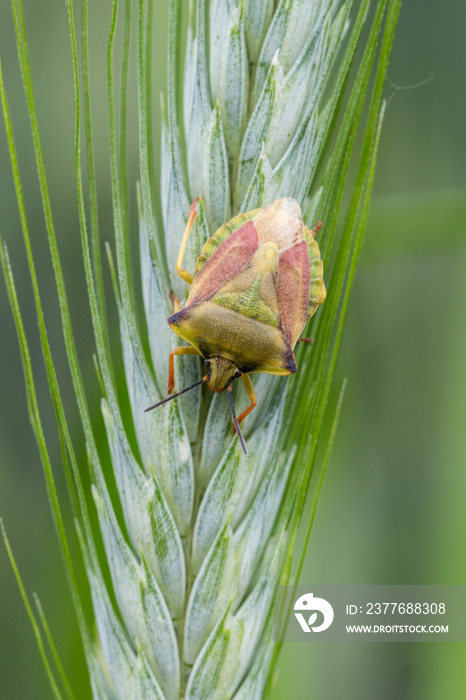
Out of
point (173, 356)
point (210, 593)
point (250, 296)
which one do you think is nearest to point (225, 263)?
point (250, 296)

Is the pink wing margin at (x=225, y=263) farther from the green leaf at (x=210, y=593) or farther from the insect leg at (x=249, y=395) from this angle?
the green leaf at (x=210, y=593)

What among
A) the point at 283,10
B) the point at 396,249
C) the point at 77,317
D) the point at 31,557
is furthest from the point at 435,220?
the point at 31,557

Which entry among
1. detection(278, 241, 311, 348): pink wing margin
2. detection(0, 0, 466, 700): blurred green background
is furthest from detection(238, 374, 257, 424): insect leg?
detection(0, 0, 466, 700): blurred green background

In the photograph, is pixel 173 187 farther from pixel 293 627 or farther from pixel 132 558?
pixel 293 627

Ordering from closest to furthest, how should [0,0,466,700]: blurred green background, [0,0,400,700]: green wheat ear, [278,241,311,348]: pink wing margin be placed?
1. [0,0,400,700]: green wheat ear
2. [278,241,311,348]: pink wing margin
3. [0,0,466,700]: blurred green background

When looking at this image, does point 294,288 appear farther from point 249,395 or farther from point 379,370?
point 379,370

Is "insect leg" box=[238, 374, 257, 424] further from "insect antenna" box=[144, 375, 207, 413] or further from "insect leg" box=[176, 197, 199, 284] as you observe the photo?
"insect leg" box=[176, 197, 199, 284]
